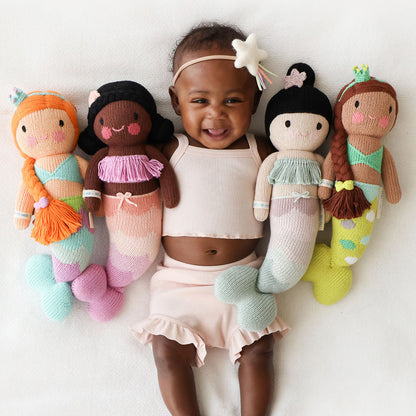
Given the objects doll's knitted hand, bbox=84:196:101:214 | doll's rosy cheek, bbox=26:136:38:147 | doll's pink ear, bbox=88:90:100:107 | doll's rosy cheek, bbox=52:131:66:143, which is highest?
doll's pink ear, bbox=88:90:100:107

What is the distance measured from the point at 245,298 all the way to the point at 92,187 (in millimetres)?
480

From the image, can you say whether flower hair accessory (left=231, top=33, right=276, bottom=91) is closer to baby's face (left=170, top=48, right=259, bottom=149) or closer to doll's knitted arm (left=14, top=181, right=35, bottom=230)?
baby's face (left=170, top=48, right=259, bottom=149)

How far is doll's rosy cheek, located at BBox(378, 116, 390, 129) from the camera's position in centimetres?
110

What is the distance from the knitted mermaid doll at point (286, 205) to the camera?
3.67 ft

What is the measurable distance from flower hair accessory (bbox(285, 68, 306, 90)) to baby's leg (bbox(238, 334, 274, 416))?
0.67 m

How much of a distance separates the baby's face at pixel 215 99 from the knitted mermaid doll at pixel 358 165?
0.82ft

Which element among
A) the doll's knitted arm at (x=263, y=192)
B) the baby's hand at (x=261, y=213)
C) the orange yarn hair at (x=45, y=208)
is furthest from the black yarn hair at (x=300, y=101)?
the orange yarn hair at (x=45, y=208)

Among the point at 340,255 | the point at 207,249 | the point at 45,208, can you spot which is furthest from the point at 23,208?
the point at 340,255

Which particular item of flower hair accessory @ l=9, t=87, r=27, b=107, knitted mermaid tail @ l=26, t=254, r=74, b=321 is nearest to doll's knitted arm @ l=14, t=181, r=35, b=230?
knitted mermaid tail @ l=26, t=254, r=74, b=321

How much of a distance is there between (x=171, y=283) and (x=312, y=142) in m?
0.53

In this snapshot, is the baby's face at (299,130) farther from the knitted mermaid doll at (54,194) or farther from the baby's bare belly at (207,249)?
the knitted mermaid doll at (54,194)

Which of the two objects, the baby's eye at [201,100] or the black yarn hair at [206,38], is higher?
the black yarn hair at [206,38]

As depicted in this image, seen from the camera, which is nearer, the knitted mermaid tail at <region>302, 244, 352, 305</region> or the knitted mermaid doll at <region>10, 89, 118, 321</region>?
the knitted mermaid doll at <region>10, 89, 118, 321</region>

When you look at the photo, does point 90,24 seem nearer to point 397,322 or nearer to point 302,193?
point 302,193
